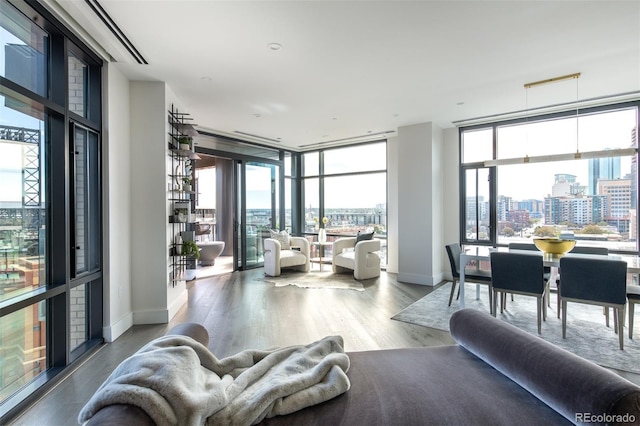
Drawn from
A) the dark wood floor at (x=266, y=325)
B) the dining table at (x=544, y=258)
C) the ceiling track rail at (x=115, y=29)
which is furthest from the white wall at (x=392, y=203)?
the ceiling track rail at (x=115, y=29)

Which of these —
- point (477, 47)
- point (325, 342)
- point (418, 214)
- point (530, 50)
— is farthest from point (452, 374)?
point (418, 214)

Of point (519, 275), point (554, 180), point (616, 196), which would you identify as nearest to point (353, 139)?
point (554, 180)

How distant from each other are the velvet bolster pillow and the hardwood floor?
158 cm

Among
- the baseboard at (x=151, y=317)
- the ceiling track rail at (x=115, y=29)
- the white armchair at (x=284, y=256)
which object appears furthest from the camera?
the white armchair at (x=284, y=256)

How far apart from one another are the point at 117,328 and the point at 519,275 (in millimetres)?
4259

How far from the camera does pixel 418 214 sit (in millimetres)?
5477

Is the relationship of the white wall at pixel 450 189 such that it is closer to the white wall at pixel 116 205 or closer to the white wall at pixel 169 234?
the white wall at pixel 169 234

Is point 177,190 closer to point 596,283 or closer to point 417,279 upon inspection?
point 417,279

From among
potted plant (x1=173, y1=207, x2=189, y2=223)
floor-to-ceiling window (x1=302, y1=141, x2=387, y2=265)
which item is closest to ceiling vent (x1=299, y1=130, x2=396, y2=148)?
floor-to-ceiling window (x1=302, y1=141, x2=387, y2=265)

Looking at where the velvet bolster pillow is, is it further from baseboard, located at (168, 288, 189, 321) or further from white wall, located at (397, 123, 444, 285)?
white wall, located at (397, 123, 444, 285)

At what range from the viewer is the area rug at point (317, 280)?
5297mm

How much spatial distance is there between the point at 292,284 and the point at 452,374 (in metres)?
4.22

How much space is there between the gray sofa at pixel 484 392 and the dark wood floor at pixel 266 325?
1497 millimetres

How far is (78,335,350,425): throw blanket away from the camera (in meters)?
0.92
